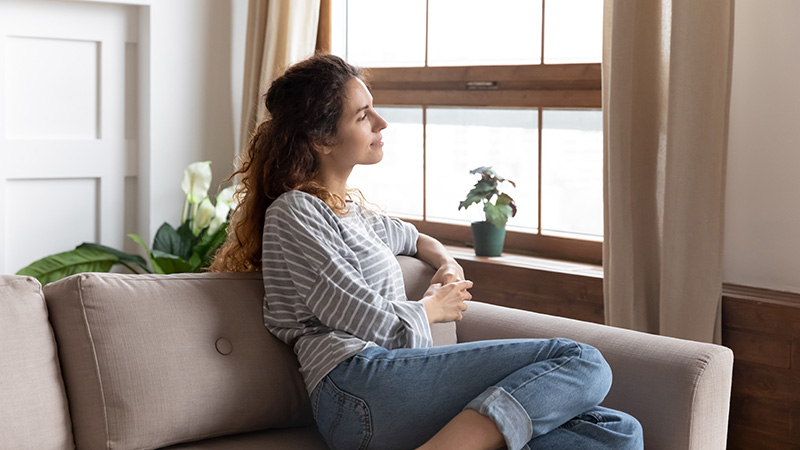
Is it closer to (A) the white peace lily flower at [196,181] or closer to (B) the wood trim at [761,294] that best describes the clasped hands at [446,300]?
(B) the wood trim at [761,294]

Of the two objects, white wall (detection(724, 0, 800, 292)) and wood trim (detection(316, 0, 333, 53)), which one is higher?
wood trim (detection(316, 0, 333, 53))

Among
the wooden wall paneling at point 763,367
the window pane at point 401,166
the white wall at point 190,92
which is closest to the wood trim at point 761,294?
the wooden wall paneling at point 763,367

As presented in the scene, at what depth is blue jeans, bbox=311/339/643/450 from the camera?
159 centimetres

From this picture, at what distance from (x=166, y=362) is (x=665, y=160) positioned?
4.66ft

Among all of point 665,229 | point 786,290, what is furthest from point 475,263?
point 786,290

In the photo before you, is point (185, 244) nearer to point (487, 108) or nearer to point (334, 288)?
point (487, 108)

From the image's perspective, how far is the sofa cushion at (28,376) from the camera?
5.03ft

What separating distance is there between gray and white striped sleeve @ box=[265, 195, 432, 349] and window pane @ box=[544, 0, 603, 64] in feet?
4.74

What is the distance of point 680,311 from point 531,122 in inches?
39.7

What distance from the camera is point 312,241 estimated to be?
5.77ft

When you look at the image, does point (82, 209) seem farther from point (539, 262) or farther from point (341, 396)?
point (341, 396)

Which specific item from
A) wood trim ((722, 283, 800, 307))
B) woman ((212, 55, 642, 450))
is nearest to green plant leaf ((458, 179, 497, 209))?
wood trim ((722, 283, 800, 307))

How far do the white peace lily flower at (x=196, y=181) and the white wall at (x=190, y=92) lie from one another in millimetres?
238

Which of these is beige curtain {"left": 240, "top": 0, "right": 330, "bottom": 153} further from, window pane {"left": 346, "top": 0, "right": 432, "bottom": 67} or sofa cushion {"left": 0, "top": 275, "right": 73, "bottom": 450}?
sofa cushion {"left": 0, "top": 275, "right": 73, "bottom": 450}
